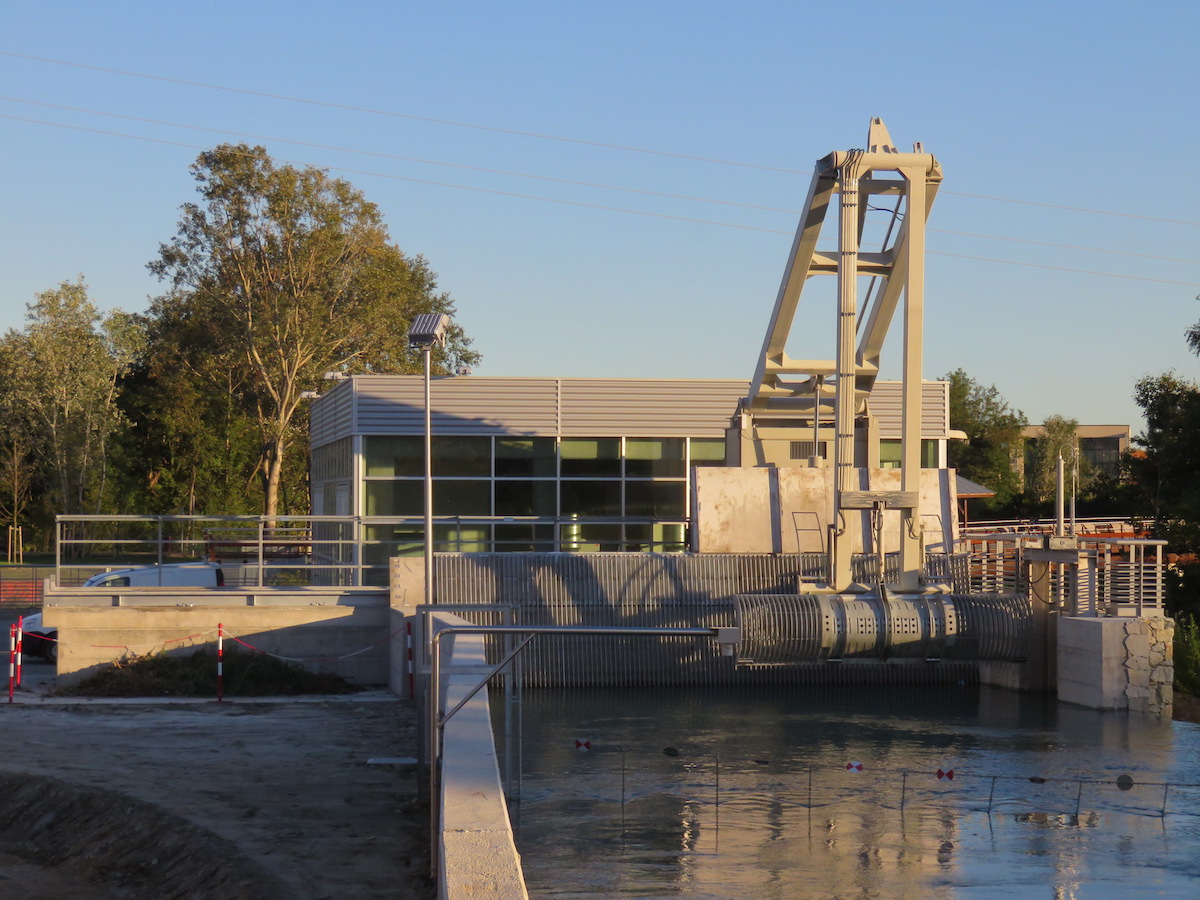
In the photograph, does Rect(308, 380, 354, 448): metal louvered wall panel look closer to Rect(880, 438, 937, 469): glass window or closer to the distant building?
Rect(880, 438, 937, 469): glass window

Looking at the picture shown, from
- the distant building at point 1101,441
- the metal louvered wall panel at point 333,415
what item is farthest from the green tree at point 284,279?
the distant building at point 1101,441

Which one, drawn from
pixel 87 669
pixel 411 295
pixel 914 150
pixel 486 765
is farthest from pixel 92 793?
pixel 411 295

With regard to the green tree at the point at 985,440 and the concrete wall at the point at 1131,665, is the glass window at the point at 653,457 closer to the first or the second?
the concrete wall at the point at 1131,665

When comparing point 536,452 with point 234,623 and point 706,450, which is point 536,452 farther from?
point 234,623

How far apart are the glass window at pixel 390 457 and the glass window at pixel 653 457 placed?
15.4 feet

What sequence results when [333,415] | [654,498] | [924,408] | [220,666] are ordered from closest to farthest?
[220,666], [654,498], [924,408], [333,415]

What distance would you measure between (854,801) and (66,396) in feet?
188

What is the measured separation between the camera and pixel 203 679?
21.4 meters

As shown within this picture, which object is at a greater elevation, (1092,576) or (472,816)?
(1092,576)

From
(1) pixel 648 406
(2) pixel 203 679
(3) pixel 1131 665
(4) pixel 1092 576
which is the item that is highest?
(1) pixel 648 406

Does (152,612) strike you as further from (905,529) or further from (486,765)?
(486,765)

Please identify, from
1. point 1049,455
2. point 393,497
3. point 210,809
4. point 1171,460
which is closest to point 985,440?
point 1049,455

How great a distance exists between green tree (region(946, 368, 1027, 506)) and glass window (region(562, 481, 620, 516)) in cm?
5019

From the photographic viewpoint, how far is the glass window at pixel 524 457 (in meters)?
31.2
